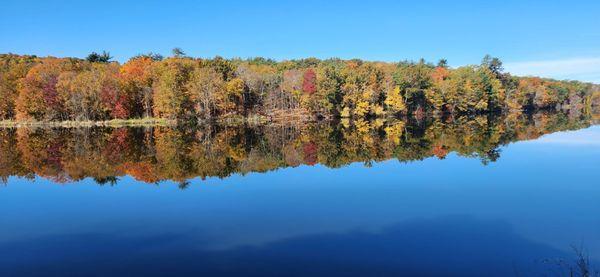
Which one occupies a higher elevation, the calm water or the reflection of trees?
the reflection of trees

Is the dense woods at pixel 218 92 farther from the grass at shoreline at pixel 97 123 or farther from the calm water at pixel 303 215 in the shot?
the calm water at pixel 303 215

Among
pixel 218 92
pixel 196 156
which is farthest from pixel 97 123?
pixel 196 156

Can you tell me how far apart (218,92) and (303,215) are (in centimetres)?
5833

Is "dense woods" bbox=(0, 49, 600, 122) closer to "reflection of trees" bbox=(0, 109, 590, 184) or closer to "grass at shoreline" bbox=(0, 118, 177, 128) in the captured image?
"grass at shoreline" bbox=(0, 118, 177, 128)

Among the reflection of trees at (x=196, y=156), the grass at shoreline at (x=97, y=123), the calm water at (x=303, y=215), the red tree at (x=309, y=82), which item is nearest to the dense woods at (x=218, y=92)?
the red tree at (x=309, y=82)

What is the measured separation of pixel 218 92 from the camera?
69562 millimetres

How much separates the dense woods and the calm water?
43.7 m

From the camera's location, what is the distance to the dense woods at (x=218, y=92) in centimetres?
6756

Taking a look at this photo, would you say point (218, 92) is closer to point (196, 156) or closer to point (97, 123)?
point (97, 123)

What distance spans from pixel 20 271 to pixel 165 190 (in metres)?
8.30

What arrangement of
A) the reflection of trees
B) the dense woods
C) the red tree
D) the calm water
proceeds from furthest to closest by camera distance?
the red tree < the dense woods < the reflection of trees < the calm water

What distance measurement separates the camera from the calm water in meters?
9.47

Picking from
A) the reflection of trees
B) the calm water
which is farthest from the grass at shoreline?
the calm water

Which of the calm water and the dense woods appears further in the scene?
the dense woods
